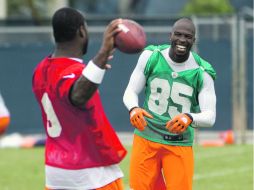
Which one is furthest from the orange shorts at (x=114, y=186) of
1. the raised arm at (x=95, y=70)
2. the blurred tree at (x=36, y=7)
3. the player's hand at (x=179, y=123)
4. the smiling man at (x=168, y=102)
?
the blurred tree at (x=36, y=7)

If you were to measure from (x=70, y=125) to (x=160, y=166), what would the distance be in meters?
2.54

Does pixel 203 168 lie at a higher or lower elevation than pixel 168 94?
lower

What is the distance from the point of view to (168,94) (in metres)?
8.38

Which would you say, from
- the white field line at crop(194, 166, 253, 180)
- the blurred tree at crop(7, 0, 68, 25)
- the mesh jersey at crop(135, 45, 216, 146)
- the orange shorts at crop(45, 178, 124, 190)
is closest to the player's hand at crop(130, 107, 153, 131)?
the mesh jersey at crop(135, 45, 216, 146)

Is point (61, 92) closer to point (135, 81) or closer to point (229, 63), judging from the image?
point (135, 81)

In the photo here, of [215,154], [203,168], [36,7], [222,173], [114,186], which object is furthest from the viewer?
[36,7]

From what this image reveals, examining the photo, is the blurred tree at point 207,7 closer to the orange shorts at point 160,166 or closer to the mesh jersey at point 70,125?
the orange shorts at point 160,166

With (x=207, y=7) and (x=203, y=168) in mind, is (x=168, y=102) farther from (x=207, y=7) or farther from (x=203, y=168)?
(x=207, y=7)

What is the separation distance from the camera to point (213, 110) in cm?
814

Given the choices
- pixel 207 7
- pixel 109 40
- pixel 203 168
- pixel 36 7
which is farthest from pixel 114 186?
pixel 207 7

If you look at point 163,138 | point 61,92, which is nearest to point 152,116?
point 163,138

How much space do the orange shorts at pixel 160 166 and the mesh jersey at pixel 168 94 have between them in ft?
0.23

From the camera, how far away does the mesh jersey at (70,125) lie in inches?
238

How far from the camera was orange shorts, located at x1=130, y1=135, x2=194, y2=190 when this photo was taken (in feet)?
27.3
